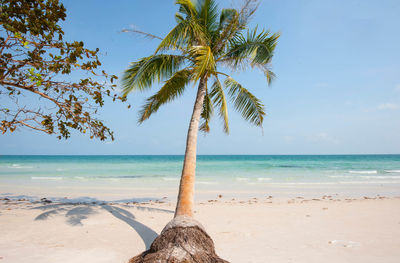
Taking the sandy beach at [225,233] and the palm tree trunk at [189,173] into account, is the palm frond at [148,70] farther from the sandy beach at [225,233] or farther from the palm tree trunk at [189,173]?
the sandy beach at [225,233]

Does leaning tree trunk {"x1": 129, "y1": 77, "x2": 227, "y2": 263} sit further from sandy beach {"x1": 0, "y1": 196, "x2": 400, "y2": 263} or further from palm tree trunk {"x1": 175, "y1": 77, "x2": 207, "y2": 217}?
palm tree trunk {"x1": 175, "y1": 77, "x2": 207, "y2": 217}

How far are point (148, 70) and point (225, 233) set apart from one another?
13.9ft

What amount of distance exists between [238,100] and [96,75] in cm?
368

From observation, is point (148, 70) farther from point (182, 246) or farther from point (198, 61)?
point (182, 246)

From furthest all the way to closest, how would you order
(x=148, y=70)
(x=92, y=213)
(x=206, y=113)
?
(x=206, y=113)
(x=92, y=213)
(x=148, y=70)

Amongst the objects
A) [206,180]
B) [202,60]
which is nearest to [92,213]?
[202,60]

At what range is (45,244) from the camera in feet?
15.8

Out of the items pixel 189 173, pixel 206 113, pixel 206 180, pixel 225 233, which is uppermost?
pixel 206 113

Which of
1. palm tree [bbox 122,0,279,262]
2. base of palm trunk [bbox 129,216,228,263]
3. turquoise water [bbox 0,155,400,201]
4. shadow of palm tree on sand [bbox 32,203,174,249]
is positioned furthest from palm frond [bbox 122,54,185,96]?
turquoise water [bbox 0,155,400,201]

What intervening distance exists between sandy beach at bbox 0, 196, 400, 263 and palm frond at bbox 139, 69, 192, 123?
2813 millimetres

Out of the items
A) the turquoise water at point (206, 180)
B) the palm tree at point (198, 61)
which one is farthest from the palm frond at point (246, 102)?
the turquoise water at point (206, 180)

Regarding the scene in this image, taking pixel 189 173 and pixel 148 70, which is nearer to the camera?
pixel 189 173

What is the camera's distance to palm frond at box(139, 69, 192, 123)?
6324 millimetres

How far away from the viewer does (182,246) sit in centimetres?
356
